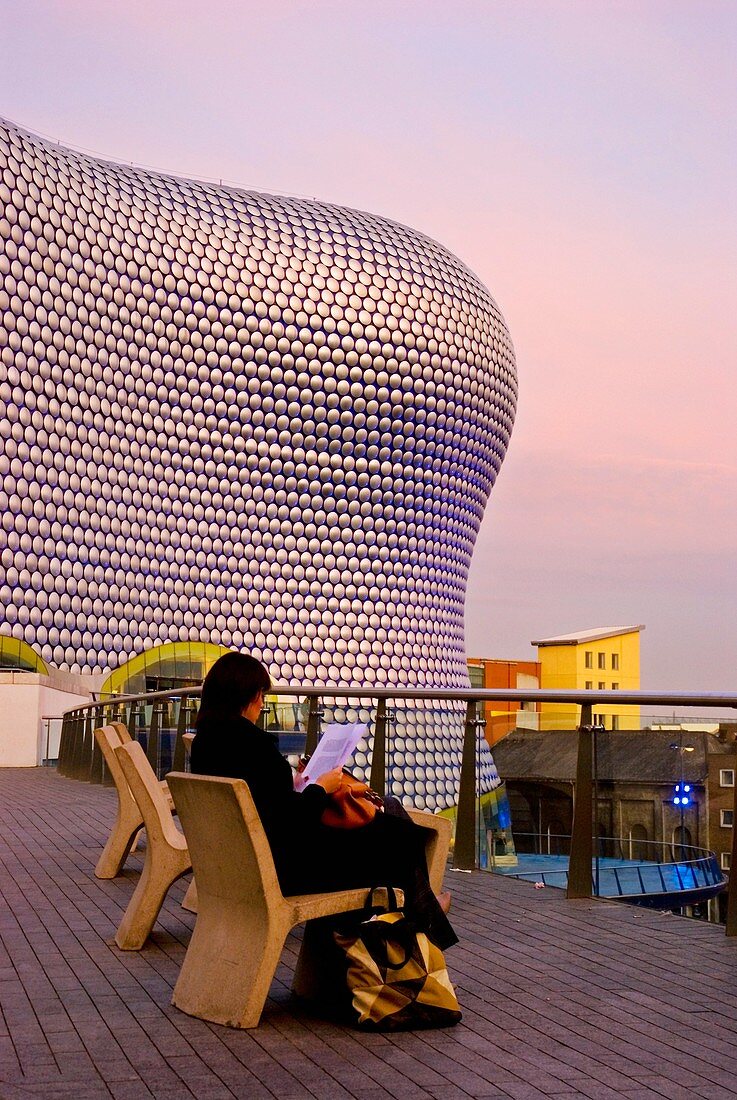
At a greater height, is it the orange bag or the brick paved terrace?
the orange bag

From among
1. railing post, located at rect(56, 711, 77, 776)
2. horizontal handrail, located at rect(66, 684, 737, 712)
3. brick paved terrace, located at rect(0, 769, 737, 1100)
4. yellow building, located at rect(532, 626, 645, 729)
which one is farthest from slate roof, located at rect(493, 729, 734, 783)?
yellow building, located at rect(532, 626, 645, 729)

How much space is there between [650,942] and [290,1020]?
203 centimetres

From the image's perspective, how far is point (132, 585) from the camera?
149 ft

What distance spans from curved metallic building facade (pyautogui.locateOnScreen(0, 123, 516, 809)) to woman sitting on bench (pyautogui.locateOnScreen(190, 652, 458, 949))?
37.4 meters

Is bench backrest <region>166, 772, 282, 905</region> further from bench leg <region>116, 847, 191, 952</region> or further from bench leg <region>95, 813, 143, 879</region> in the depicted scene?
bench leg <region>95, 813, 143, 879</region>

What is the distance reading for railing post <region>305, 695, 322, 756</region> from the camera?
9.98m

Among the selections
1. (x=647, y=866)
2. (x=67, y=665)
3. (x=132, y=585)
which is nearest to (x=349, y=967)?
(x=647, y=866)

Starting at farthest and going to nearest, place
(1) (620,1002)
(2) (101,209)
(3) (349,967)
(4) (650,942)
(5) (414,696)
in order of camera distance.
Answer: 1. (2) (101,209)
2. (5) (414,696)
3. (4) (650,942)
4. (1) (620,1002)
5. (3) (349,967)

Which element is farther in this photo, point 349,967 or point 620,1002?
point 620,1002

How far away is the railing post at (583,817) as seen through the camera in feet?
22.1

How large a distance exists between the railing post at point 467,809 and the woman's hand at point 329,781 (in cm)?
354

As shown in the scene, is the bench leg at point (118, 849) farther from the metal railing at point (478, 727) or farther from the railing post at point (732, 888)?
the railing post at point (732, 888)

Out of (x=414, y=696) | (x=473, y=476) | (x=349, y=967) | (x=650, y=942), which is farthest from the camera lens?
(x=473, y=476)

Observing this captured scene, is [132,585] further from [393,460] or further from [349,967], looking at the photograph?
[349,967]
